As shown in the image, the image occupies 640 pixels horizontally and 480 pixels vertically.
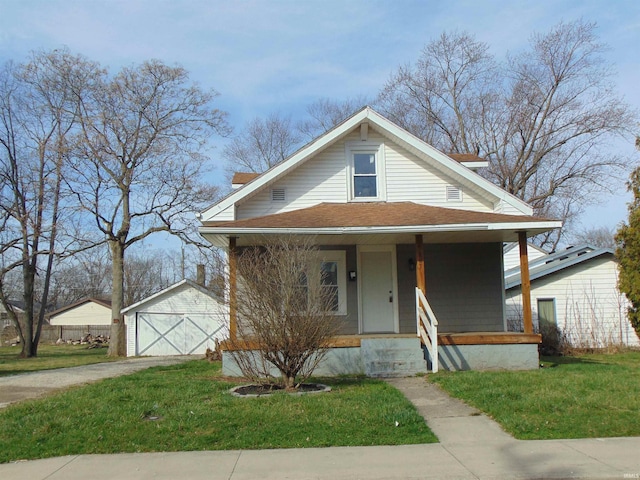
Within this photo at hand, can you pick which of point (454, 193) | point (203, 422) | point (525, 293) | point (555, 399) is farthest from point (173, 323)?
point (555, 399)

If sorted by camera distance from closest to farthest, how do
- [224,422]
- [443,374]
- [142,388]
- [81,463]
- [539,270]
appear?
[81,463], [224,422], [142,388], [443,374], [539,270]

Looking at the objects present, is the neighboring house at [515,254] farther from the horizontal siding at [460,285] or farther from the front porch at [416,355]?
the front porch at [416,355]

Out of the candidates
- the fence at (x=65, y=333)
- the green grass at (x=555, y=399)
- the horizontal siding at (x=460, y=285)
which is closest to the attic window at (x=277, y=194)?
the horizontal siding at (x=460, y=285)

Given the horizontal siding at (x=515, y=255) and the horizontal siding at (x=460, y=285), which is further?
the horizontal siding at (x=515, y=255)

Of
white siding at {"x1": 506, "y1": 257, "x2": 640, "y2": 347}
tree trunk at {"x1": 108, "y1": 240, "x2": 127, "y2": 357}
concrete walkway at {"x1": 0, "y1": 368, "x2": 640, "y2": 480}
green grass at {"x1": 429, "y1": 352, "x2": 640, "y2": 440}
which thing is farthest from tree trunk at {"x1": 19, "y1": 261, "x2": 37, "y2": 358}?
concrete walkway at {"x1": 0, "y1": 368, "x2": 640, "y2": 480}

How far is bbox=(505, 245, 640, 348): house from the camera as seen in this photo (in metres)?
19.3

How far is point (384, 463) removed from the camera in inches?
238

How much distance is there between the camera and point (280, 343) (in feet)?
31.0

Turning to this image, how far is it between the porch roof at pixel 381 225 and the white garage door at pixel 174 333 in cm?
1414

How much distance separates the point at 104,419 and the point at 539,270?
16.5 metres

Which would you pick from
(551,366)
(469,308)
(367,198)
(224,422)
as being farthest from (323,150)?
(224,422)

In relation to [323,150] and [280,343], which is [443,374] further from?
[323,150]

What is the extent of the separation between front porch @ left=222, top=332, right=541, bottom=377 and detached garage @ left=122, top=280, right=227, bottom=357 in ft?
52.6

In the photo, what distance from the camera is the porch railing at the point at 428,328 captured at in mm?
11773
